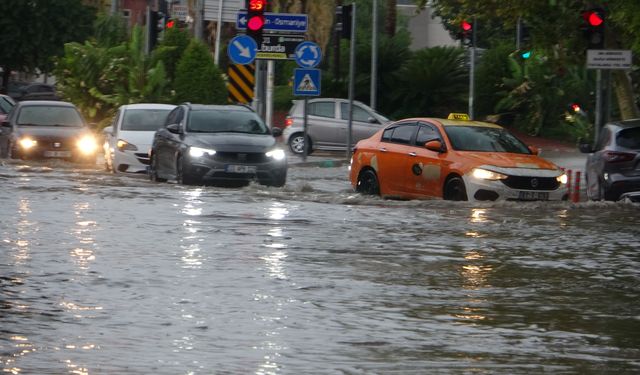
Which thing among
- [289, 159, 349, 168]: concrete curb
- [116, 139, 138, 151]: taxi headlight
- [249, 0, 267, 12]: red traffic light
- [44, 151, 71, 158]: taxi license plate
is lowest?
[289, 159, 349, 168]: concrete curb

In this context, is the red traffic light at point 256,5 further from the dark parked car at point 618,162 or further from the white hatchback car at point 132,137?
the dark parked car at point 618,162

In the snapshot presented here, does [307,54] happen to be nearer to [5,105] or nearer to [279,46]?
[279,46]

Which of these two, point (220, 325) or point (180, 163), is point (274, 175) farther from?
point (220, 325)

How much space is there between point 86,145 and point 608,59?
39.0ft

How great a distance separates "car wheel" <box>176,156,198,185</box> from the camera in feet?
83.8

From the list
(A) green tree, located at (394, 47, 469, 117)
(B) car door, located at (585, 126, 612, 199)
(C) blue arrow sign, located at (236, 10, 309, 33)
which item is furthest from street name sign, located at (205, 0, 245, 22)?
Answer: (B) car door, located at (585, 126, 612, 199)

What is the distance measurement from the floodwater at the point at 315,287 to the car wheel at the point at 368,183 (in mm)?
1485

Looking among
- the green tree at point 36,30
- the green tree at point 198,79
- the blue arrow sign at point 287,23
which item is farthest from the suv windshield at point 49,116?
the green tree at point 36,30

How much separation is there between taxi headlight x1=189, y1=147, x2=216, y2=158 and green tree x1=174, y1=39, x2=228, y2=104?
18077 millimetres

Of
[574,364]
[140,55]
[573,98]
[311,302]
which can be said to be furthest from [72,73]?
[574,364]

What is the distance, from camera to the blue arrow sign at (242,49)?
32.5 m

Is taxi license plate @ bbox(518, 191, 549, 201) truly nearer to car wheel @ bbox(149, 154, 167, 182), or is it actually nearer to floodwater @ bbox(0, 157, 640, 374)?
floodwater @ bbox(0, 157, 640, 374)

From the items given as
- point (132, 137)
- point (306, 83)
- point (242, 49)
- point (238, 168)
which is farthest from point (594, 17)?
point (132, 137)

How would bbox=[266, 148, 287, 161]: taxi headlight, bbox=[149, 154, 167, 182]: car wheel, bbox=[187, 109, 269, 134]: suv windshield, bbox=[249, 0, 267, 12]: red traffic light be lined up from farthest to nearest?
bbox=[249, 0, 267, 12]: red traffic light → bbox=[149, 154, 167, 182]: car wheel → bbox=[187, 109, 269, 134]: suv windshield → bbox=[266, 148, 287, 161]: taxi headlight
